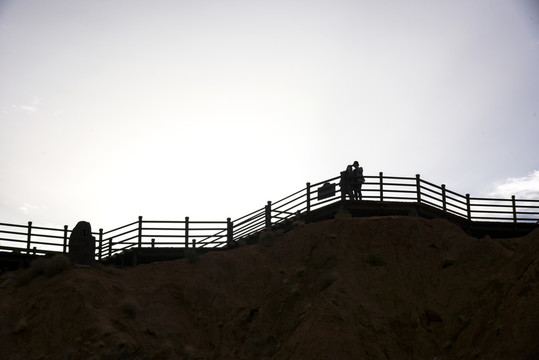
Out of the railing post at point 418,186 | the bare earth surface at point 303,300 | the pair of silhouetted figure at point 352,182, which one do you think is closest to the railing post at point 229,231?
the bare earth surface at point 303,300

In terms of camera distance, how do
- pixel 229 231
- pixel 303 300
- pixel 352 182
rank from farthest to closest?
pixel 229 231, pixel 352 182, pixel 303 300

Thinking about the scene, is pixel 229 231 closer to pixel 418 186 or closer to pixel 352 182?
pixel 352 182

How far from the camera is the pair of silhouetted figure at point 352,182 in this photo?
2997 cm

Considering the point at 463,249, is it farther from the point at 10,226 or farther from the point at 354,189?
the point at 10,226

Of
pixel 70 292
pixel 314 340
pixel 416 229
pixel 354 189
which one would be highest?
pixel 354 189

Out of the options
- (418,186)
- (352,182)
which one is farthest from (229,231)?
(418,186)

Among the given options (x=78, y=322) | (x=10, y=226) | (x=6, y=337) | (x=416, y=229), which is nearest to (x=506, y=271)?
(x=416, y=229)

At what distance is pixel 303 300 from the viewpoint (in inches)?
1016

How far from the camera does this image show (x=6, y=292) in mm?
28000

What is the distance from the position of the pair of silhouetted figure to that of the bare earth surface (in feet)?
5.24

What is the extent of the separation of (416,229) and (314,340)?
7.68 meters

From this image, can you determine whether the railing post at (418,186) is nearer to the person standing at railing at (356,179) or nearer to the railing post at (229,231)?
the person standing at railing at (356,179)

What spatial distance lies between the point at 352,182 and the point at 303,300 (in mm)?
6549

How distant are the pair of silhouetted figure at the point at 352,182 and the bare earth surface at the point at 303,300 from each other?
62.9 inches
